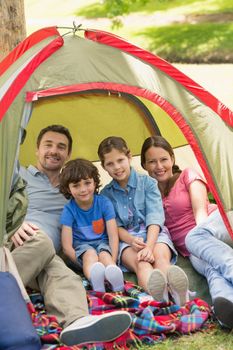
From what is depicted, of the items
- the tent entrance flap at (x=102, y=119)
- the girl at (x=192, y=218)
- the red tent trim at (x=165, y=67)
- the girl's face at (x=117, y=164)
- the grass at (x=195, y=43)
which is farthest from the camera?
the grass at (x=195, y=43)

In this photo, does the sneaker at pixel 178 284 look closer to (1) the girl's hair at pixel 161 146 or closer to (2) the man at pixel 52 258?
(2) the man at pixel 52 258

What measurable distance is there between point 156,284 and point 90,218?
2.62 ft

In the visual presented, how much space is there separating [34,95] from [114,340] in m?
1.38

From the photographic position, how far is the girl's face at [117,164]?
13.0ft

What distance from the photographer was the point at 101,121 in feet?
16.1

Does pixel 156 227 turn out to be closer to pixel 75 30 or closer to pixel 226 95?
pixel 75 30

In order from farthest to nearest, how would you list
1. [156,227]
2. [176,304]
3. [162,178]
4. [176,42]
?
[176,42], [162,178], [156,227], [176,304]

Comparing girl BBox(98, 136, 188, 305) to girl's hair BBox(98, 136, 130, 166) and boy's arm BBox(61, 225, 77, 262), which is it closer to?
girl's hair BBox(98, 136, 130, 166)

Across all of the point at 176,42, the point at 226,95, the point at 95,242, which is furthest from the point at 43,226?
the point at 176,42

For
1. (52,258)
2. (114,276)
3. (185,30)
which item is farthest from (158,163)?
(185,30)

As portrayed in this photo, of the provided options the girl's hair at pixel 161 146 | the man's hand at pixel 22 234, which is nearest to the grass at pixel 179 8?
the girl's hair at pixel 161 146

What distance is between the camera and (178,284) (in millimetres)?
3324

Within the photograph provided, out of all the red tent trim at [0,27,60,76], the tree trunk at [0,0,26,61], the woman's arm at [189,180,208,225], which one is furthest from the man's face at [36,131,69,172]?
the tree trunk at [0,0,26,61]

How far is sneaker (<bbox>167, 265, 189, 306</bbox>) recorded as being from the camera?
3297 mm
